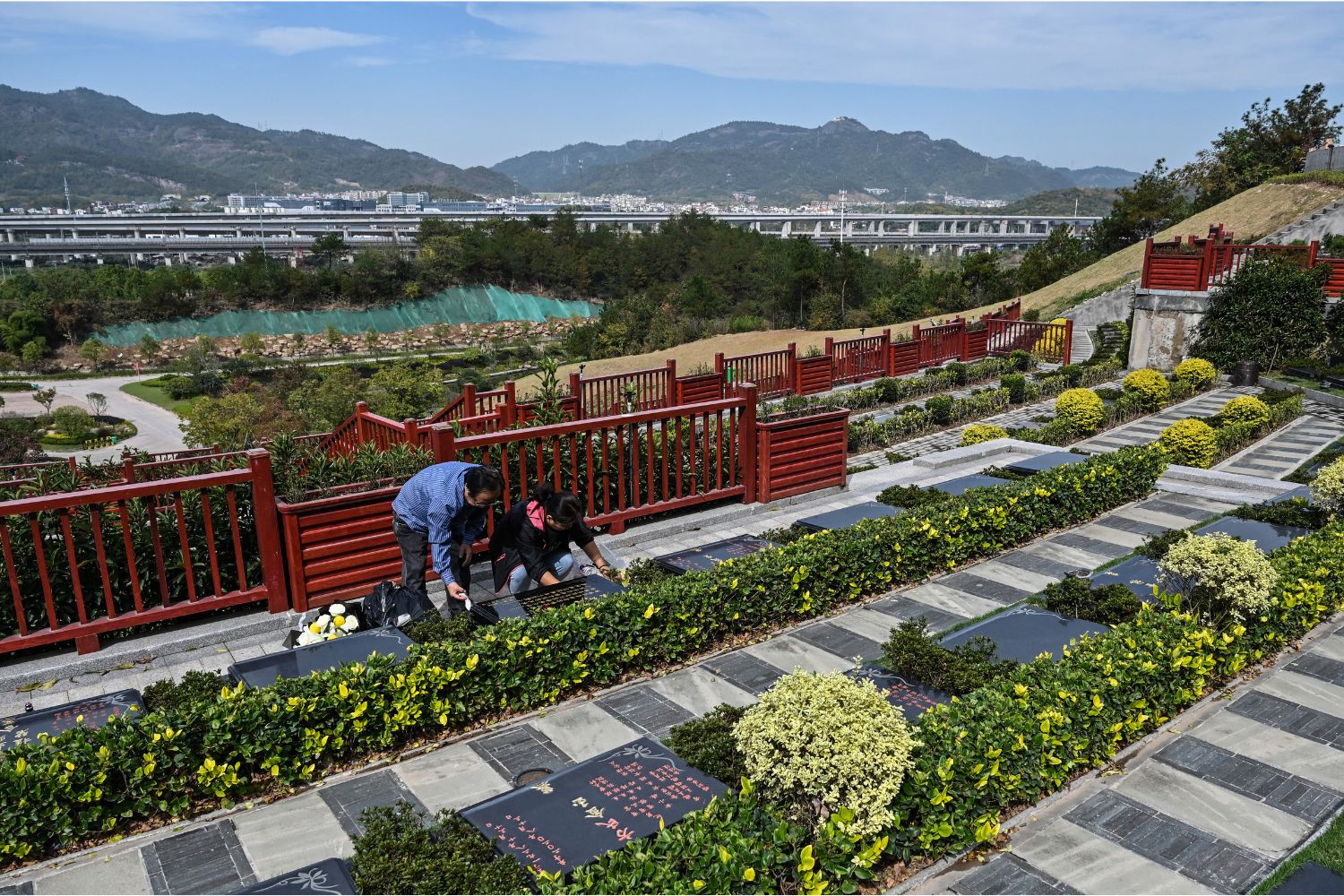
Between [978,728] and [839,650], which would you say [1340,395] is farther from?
[978,728]

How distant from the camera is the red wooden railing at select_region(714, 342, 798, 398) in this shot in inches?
712

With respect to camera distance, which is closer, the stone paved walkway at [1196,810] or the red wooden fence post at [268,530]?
the stone paved walkway at [1196,810]

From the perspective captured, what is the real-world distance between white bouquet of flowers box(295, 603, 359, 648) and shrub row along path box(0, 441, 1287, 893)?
1.50 feet

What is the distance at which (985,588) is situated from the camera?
274 inches

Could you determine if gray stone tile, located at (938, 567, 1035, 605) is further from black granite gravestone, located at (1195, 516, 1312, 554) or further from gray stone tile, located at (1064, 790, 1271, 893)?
gray stone tile, located at (1064, 790, 1271, 893)

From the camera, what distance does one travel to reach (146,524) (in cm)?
590

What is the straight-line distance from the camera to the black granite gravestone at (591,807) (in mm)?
3557

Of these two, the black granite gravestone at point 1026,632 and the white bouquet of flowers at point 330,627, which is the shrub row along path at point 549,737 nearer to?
the black granite gravestone at point 1026,632

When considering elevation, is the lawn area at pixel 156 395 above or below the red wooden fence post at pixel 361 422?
below

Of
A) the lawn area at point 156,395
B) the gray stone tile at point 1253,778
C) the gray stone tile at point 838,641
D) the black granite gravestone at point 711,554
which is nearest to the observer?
the gray stone tile at point 1253,778

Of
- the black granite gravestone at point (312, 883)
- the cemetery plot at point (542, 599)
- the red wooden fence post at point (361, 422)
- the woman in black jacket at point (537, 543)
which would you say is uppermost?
the red wooden fence post at point (361, 422)

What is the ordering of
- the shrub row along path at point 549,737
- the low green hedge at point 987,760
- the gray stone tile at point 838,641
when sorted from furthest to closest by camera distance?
the gray stone tile at point 838,641 < the shrub row along path at point 549,737 < the low green hedge at point 987,760

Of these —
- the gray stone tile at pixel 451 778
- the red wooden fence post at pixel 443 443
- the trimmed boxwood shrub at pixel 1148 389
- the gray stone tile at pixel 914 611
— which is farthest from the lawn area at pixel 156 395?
the gray stone tile at pixel 451 778

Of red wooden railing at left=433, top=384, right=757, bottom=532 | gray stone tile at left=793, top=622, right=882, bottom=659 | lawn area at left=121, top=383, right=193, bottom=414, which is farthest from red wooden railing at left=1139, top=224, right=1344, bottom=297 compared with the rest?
→ lawn area at left=121, top=383, right=193, bottom=414
